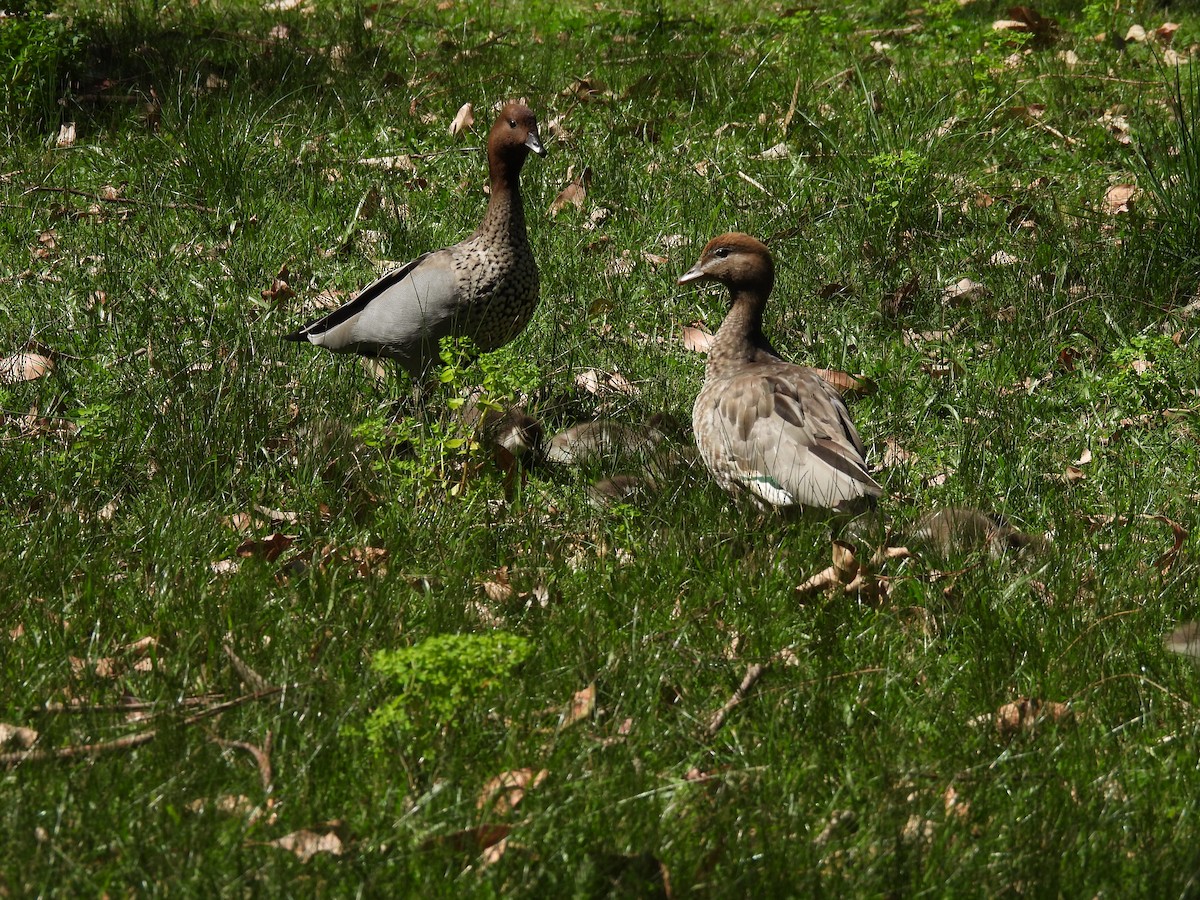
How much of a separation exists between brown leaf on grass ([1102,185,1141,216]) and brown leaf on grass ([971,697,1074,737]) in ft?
14.0

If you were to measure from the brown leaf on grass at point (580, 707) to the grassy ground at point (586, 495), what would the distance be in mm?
12

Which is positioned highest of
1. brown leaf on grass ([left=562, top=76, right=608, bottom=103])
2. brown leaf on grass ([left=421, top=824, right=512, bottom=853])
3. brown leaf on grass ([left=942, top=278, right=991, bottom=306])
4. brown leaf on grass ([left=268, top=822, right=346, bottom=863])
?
brown leaf on grass ([left=421, top=824, right=512, bottom=853])

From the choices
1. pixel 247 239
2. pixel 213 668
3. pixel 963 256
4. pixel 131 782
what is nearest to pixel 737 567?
pixel 213 668

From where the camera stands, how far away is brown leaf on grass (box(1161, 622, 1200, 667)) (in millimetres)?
3773

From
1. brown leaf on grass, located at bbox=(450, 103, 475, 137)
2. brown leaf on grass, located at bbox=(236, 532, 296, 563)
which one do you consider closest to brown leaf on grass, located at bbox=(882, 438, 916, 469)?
brown leaf on grass, located at bbox=(236, 532, 296, 563)

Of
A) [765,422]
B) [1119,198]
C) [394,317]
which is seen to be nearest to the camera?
[765,422]

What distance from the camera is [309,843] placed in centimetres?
284

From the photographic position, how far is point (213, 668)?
11.5ft

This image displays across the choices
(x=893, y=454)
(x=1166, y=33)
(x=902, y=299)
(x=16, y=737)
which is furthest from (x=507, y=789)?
(x=1166, y=33)

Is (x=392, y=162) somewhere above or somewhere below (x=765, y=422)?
below

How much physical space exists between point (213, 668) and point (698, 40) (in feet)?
24.0

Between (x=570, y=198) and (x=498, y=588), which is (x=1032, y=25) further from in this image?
(x=498, y=588)

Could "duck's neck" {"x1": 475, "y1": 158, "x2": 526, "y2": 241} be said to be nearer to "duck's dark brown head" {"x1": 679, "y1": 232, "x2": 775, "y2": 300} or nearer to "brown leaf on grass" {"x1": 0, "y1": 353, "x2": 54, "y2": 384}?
"duck's dark brown head" {"x1": 679, "y1": 232, "x2": 775, "y2": 300}

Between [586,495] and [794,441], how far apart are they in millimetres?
760
